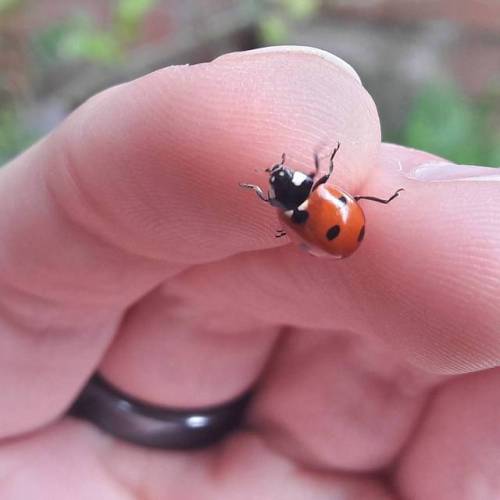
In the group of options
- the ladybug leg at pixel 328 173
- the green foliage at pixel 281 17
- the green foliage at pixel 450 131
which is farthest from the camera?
the green foliage at pixel 281 17

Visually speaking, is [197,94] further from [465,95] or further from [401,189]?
[465,95]

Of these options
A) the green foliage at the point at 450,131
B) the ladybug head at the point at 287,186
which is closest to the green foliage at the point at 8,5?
the green foliage at the point at 450,131

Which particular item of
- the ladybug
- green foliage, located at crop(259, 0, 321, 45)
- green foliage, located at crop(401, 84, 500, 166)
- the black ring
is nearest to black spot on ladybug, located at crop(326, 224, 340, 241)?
the ladybug

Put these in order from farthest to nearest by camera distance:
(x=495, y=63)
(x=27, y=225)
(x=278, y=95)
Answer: (x=495, y=63)
(x=27, y=225)
(x=278, y=95)

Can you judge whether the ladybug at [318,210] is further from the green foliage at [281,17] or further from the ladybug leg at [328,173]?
the green foliage at [281,17]

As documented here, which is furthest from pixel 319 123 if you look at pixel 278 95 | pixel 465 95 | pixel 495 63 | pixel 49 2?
pixel 49 2

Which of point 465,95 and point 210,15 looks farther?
point 210,15

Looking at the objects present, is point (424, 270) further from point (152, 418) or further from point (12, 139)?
point (12, 139)
